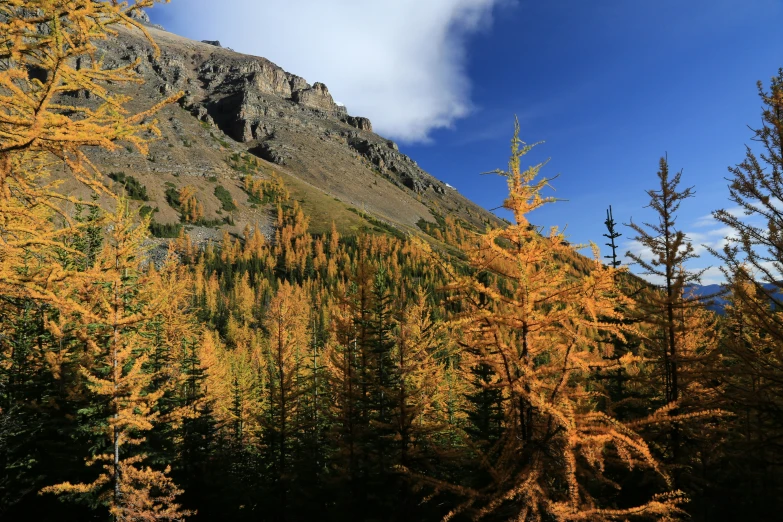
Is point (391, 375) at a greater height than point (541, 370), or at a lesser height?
lesser

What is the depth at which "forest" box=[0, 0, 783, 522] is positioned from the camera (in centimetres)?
493

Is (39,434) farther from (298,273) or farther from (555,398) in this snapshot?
(298,273)

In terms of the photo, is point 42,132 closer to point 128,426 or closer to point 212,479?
point 128,426

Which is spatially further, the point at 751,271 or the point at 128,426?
the point at 128,426

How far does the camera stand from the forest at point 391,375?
4.93 metres

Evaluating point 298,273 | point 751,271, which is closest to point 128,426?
point 751,271

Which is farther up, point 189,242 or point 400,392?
point 189,242

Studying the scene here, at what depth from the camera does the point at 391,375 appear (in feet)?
47.9

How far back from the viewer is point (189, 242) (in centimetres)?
12312

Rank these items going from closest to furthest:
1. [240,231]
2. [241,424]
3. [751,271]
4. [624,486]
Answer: [751,271] → [624,486] → [241,424] → [240,231]

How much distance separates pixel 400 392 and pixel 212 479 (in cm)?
1069

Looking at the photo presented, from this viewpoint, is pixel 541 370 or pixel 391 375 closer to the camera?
pixel 541 370

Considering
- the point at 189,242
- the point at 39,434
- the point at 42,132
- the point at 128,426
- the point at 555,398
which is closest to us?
the point at 42,132

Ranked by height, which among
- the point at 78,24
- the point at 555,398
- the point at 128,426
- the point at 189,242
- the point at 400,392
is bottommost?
the point at 128,426
